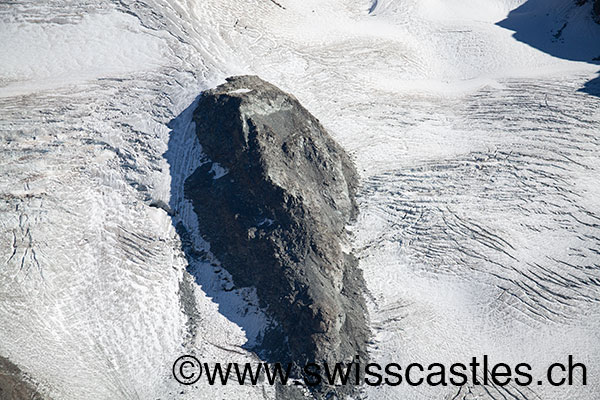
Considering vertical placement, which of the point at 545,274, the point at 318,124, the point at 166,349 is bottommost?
the point at 166,349

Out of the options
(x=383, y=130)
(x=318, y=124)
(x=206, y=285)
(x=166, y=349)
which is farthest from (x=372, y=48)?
(x=166, y=349)

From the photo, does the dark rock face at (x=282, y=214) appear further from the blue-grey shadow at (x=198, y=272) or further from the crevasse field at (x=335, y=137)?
the crevasse field at (x=335, y=137)

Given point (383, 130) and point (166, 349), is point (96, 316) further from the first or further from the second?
point (383, 130)

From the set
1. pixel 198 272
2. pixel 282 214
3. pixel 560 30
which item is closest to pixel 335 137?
pixel 282 214

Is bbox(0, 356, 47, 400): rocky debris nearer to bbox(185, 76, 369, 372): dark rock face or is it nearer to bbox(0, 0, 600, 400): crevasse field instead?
bbox(0, 0, 600, 400): crevasse field

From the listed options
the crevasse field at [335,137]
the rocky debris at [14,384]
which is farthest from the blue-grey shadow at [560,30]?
the rocky debris at [14,384]

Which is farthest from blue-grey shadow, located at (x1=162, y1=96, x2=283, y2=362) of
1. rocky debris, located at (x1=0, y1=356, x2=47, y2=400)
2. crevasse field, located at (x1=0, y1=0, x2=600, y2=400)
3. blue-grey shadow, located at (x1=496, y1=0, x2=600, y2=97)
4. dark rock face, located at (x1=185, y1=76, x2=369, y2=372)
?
blue-grey shadow, located at (x1=496, y1=0, x2=600, y2=97)

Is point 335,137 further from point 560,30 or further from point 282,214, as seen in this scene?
point 560,30
